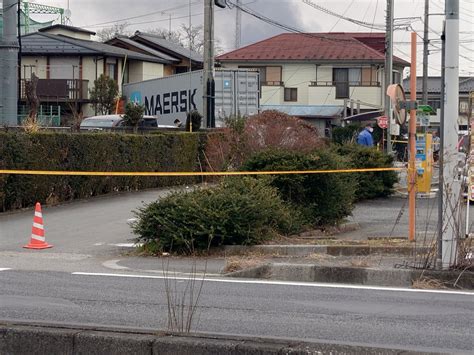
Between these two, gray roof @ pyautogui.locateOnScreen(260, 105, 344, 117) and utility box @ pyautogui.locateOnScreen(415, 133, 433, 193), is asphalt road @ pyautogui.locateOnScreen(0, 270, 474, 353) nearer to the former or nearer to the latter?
utility box @ pyautogui.locateOnScreen(415, 133, 433, 193)

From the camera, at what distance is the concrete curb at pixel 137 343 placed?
591cm

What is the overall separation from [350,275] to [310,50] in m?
54.8

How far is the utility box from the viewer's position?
72.9 feet

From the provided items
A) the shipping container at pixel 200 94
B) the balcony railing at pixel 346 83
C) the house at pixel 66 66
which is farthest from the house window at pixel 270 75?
the shipping container at pixel 200 94

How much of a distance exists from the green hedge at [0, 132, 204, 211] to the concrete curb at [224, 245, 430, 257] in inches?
283

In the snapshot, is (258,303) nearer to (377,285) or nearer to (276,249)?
A: (377,285)

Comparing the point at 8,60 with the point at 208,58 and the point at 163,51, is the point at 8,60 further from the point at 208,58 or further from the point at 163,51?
the point at 163,51

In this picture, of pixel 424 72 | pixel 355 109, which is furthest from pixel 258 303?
pixel 355 109

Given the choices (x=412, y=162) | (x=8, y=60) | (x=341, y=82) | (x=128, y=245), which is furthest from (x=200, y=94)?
(x=341, y=82)

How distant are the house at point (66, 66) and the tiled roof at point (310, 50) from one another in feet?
49.4

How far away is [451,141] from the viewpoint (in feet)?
34.6

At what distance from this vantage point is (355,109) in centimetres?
6272

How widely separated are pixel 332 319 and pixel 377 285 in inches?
102

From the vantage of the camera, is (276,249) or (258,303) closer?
(258,303)
